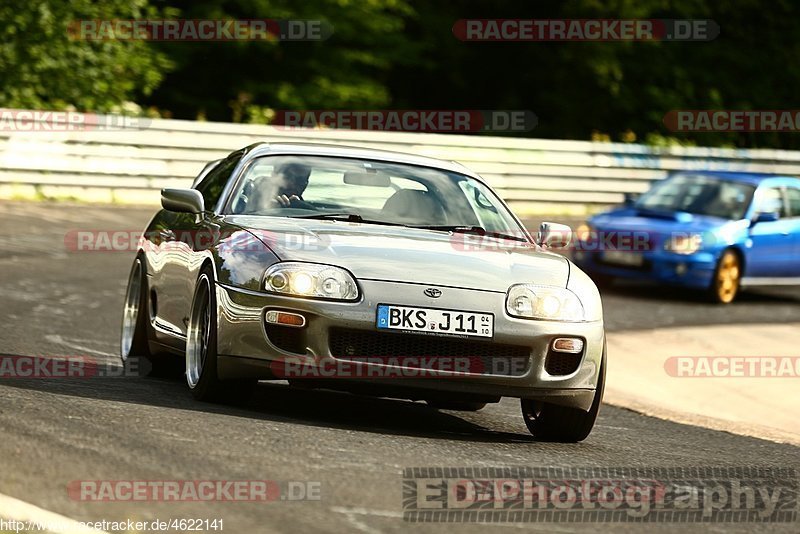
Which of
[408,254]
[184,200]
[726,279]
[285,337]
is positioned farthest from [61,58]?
[285,337]

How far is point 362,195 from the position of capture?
8.80 m

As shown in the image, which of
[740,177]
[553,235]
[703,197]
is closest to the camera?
[553,235]

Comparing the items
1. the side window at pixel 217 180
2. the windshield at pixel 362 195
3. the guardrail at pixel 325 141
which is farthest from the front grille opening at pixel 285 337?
the guardrail at pixel 325 141

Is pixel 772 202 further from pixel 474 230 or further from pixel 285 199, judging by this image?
pixel 285 199

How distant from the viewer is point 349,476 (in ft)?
20.6

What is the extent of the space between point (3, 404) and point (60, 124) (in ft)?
52.2

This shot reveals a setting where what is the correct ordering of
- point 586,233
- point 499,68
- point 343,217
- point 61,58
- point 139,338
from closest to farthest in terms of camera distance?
point 343,217 → point 139,338 → point 586,233 → point 61,58 → point 499,68

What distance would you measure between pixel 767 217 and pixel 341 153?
37.1 feet

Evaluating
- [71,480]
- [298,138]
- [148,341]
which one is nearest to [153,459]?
[71,480]

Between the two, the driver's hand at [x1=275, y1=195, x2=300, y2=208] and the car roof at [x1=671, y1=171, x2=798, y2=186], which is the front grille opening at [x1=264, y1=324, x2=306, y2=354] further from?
the car roof at [x1=671, y1=171, x2=798, y2=186]

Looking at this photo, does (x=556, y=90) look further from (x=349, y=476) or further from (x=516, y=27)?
(x=349, y=476)

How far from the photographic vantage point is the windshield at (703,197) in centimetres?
1944

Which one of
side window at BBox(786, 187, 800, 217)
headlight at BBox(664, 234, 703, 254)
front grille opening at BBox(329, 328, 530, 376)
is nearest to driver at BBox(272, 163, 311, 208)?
front grille opening at BBox(329, 328, 530, 376)

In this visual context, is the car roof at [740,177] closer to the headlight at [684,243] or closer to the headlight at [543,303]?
the headlight at [684,243]
